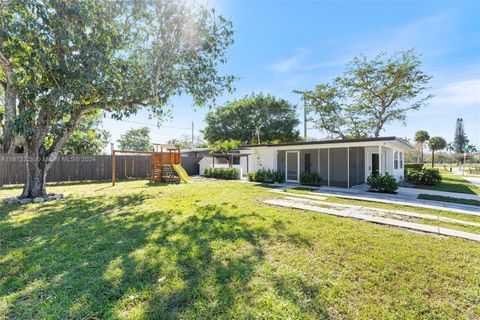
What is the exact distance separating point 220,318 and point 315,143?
9.29 meters

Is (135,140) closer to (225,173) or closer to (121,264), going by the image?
(225,173)

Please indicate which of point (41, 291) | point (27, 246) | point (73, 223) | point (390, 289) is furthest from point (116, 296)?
point (73, 223)

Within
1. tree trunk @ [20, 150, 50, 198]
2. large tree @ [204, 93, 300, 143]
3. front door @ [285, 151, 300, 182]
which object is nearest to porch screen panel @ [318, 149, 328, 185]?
front door @ [285, 151, 300, 182]

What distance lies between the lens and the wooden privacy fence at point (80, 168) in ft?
32.0

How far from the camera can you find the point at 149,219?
462 cm

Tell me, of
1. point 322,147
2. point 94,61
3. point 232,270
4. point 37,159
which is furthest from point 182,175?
point 232,270

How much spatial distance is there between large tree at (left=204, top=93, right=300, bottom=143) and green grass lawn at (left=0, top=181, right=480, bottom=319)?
22.2 m

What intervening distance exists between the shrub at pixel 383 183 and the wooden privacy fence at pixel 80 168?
13.5 metres

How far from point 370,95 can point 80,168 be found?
73.3ft

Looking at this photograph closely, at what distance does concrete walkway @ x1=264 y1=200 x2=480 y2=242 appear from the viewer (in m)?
3.79

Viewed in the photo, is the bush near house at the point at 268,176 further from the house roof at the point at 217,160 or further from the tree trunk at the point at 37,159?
the tree trunk at the point at 37,159

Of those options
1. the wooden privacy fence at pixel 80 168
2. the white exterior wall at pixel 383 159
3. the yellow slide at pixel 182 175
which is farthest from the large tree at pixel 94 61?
the white exterior wall at pixel 383 159

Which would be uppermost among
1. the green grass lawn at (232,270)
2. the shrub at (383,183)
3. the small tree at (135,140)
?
the small tree at (135,140)

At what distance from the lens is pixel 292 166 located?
38.5 ft
